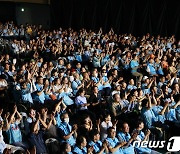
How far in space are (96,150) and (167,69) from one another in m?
5.61

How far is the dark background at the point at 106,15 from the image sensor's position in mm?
17453

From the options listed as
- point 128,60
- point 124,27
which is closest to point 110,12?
point 124,27

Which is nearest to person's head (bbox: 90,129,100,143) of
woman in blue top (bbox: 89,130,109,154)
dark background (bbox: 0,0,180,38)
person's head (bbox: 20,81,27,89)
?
woman in blue top (bbox: 89,130,109,154)

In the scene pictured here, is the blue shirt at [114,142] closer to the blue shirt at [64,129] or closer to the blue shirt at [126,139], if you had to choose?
the blue shirt at [126,139]

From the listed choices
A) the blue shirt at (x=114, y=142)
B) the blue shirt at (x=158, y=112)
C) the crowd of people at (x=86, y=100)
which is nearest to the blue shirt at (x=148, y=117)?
the crowd of people at (x=86, y=100)

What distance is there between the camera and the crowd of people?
5.71m

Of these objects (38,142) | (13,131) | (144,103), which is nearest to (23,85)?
(13,131)

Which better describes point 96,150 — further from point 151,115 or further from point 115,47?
point 115,47

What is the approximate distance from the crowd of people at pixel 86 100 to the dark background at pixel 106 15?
4.99 meters

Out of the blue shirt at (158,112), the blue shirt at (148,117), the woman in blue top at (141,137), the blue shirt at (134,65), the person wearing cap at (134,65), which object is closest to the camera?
the woman in blue top at (141,137)

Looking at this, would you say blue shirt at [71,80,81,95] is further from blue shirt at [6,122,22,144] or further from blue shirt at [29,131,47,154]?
blue shirt at [29,131,47,154]

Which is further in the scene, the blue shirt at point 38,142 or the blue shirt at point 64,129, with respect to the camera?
the blue shirt at point 64,129

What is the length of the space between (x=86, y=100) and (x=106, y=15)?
12.6 meters

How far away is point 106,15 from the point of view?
19656mm
